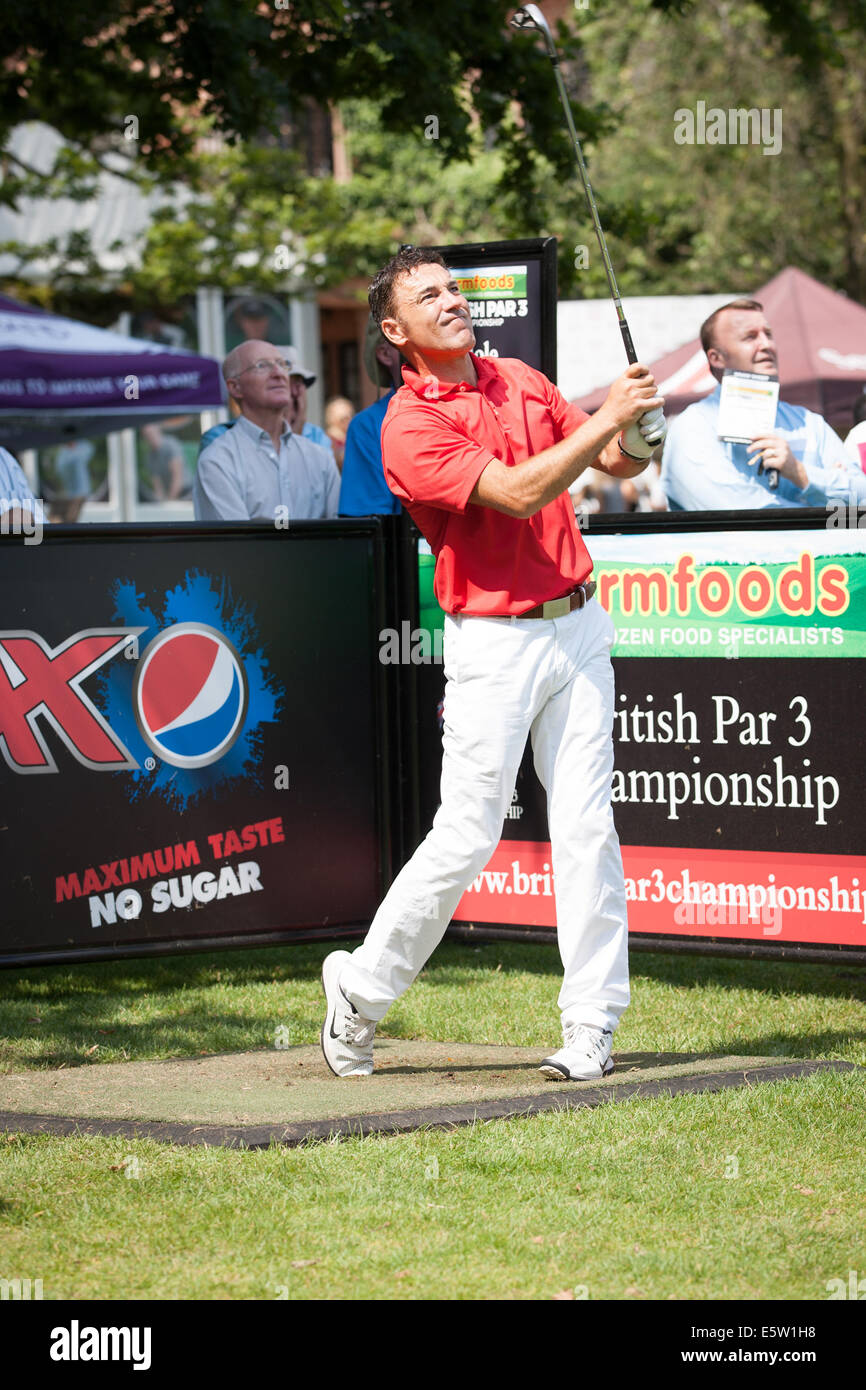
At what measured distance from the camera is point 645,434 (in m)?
4.67

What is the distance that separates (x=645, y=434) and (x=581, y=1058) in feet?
5.75

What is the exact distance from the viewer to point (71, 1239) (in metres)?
3.85

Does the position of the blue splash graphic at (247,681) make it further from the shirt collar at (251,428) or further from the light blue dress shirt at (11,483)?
the shirt collar at (251,428)

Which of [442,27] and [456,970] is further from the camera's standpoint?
[442,27]

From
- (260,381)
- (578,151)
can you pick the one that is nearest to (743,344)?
(260,381)

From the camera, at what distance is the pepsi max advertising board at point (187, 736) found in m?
6.00

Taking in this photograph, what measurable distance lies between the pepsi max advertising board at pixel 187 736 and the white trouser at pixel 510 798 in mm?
1417

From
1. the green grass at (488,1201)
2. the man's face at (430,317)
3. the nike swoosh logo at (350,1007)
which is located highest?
the man's face at (430,317)

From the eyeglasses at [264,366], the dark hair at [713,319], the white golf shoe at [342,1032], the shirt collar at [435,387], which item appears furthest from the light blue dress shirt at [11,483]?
the dark hair at [713,319]

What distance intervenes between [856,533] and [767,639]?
459 millimetres

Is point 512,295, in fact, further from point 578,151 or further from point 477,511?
point 477,511

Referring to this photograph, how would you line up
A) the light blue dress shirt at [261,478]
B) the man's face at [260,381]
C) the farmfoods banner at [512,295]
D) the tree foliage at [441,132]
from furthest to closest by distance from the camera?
the tree foliage at [441,132] < the man's face at [260,381] < the light blue dress shirt at [261,478] < the farmfoods banner at [512,295]
